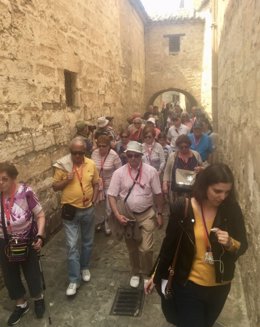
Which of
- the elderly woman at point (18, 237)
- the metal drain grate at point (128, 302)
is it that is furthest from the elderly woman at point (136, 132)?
the elderly woman at point (18, 237)

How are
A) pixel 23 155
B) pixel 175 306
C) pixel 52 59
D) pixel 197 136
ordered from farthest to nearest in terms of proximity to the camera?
1. pixel 197 136
2. pixel 52 59
3. pixel 23 155
4. pixel 175 306

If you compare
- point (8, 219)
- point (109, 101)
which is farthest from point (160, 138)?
point (8, 219)

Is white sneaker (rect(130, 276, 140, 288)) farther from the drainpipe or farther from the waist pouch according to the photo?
the drainpipe

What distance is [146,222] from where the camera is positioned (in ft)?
12.0

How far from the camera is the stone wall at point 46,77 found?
4117 millimetres

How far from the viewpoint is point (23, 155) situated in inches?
175

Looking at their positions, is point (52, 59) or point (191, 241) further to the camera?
point (52, 59)

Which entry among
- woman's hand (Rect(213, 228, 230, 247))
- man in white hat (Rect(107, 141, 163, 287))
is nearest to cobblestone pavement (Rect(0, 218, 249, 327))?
man in white hat (Rect(107, 141, 163, 287))

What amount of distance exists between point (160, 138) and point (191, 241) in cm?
479

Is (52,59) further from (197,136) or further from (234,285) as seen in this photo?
(234,285)

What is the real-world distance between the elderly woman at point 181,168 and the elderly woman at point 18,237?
1.76 meters

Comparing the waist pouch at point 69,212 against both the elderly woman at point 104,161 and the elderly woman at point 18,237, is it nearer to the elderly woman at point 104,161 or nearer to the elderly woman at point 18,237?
the elderly woman at point 18,237

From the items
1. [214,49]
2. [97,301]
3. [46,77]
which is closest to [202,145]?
[46,77]

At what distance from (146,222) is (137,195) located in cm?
31
